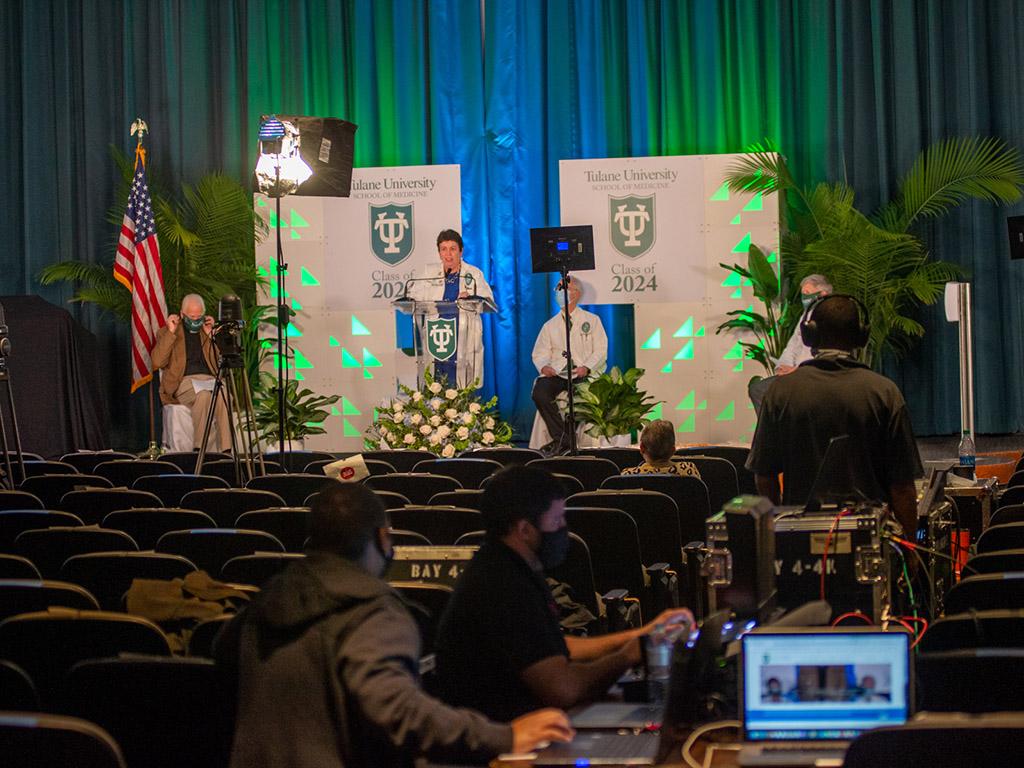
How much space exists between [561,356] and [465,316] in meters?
0.99

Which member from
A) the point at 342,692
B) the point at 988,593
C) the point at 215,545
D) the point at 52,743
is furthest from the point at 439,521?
the point at 52,743

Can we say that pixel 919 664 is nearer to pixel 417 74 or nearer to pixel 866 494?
pixel 866 494

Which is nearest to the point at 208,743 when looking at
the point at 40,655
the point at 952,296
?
the point at 40,655

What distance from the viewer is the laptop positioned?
2500mm

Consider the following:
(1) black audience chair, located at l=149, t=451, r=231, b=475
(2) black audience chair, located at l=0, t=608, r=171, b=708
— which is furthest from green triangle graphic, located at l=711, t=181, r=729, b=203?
(2) black audience chair, located at l=0, t=608, r=171, b=708

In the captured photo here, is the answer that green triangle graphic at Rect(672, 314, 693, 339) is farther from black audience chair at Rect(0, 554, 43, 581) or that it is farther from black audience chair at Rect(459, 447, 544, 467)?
black audience chair at Rect(0, 554, 43, 581)

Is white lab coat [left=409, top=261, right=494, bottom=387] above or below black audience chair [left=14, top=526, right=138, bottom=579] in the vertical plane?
above

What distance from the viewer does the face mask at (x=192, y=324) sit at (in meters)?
12.5

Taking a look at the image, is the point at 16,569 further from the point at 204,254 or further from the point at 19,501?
the point at 204,254

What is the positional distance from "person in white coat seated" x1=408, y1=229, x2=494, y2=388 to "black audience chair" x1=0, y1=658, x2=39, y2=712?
817cm

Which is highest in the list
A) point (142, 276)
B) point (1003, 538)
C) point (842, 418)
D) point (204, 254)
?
point (204, 254)

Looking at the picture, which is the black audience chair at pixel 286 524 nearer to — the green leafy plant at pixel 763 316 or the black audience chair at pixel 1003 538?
the black audience chair at pixel 1003 538

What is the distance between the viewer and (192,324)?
12492 millimetres

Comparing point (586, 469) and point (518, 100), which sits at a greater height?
point (518, 100)
